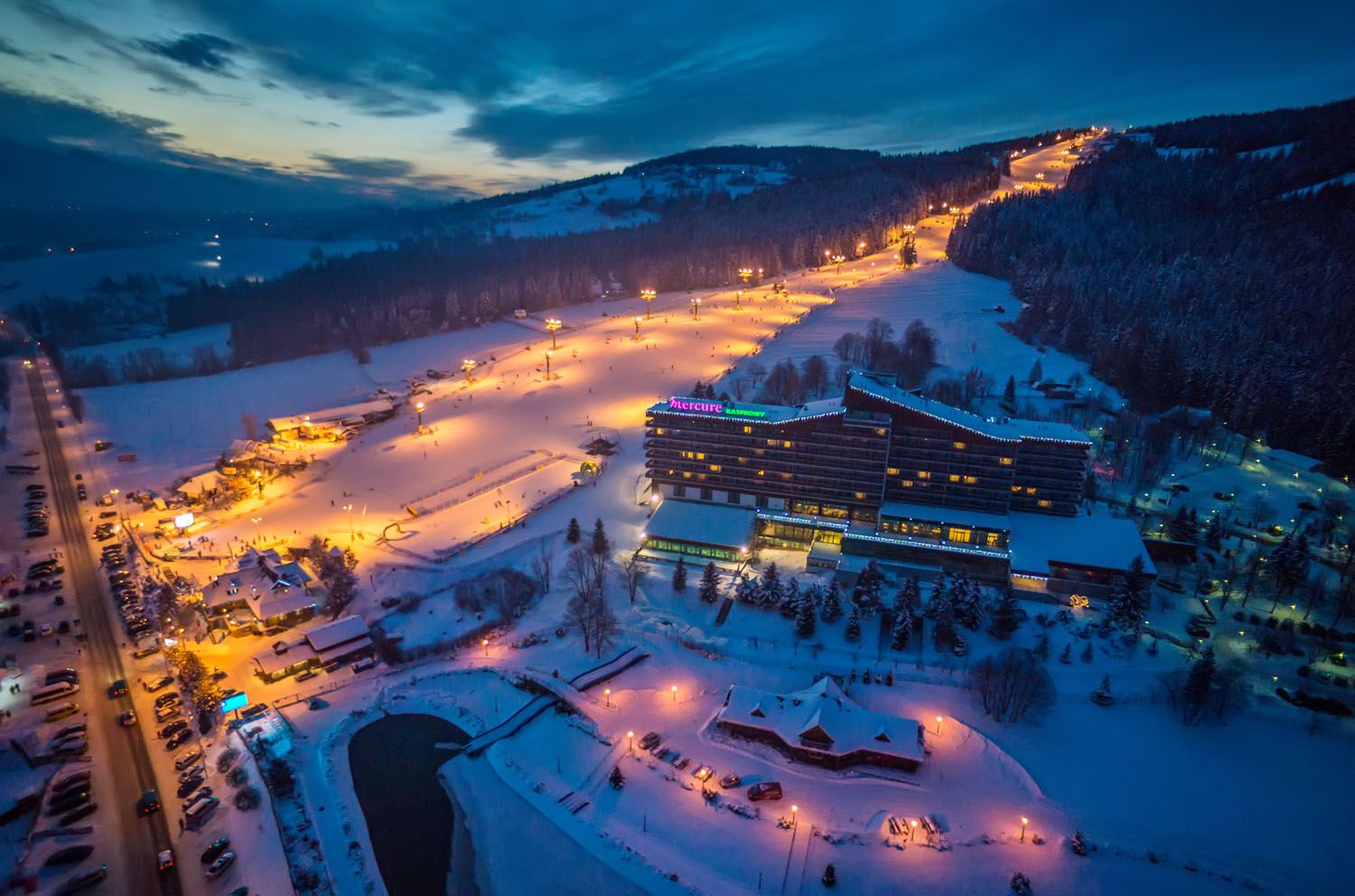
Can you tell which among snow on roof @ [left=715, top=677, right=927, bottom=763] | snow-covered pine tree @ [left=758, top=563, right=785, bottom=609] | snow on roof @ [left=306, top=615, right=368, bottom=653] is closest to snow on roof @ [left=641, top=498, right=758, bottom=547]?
snow-covered pine tree @ [left=758, top=563, right=785, bottom=609]

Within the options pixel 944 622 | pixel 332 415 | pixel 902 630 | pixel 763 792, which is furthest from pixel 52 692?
pixel 944 622

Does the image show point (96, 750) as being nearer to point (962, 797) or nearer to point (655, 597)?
point (655, 597)

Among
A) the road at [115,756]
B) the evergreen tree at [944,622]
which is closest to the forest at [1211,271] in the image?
the evergreen tree at [944,622]

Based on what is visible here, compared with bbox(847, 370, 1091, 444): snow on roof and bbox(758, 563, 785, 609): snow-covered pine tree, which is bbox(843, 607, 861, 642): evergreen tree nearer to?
bbox(758, 563, 785, 609): snow-covered pine tree

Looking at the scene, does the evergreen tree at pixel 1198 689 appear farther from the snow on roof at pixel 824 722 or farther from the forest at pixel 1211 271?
the forest at pixel 1211 271

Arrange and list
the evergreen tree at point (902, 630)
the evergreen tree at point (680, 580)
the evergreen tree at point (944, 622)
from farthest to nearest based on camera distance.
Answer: the evergreen tree at point (680, 580) < the evergreen tree at point (944, 622) < the evergreen tree at point (902, 630)

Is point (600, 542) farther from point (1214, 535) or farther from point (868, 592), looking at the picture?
point (1214, 535)

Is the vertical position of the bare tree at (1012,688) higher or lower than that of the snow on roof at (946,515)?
lower
